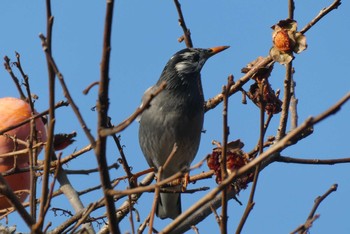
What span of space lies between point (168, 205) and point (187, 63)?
91 centimetres

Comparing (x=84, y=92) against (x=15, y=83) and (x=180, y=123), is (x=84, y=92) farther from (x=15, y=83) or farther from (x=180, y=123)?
(x=180, y=123)

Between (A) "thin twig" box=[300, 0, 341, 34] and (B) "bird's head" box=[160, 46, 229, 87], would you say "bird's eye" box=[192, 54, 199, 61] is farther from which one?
(A) "thin twig" box=[300, 0, 341, 34]

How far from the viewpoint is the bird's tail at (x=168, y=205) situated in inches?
144

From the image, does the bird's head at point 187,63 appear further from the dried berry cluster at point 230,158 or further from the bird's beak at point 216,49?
the dried berry cluster at point 230,158

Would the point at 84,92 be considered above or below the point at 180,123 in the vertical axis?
below

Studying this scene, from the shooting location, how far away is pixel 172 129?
3.58 metres

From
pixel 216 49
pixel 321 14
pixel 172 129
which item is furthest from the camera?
pixel 216 49

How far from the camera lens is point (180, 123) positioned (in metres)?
3.56

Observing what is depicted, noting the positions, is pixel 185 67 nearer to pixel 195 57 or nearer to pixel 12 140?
pixel 195 57

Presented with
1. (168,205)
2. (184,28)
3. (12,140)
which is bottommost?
(168,205)

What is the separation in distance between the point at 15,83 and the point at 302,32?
1.22 meters

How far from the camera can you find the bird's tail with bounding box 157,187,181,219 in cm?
367

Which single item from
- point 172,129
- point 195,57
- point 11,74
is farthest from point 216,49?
point 11,74

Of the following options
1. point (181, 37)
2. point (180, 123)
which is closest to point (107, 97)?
point (181, 37)
